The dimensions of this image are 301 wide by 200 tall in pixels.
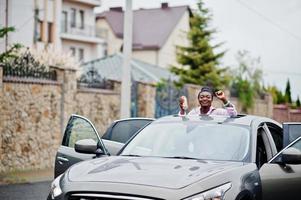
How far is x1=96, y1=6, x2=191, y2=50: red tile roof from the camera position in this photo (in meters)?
61.7

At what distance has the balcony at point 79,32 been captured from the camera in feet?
173

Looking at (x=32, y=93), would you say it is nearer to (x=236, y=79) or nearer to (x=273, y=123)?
(x=273, y=123)

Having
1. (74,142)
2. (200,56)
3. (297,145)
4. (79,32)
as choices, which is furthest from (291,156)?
(79,32)

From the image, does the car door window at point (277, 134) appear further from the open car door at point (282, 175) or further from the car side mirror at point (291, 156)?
the car side mirror at point (291, 156)

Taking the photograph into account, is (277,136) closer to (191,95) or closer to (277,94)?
(191,95)

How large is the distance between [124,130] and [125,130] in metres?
0.01

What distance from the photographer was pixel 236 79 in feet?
122

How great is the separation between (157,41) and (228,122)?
54107 mm

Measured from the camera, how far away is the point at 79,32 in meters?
54.6

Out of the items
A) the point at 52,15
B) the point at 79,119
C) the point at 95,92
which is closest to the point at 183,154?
the point at 79,119

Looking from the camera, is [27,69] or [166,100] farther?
[166,100]

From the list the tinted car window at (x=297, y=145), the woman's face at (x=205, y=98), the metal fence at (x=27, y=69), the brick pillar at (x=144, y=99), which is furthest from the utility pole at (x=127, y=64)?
the tinted car window at (x=297, y=145)

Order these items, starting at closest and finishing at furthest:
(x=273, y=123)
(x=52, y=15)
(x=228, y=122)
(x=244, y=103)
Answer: (x=228, y=122) → (x=273, y=123) → (x=244, y=103) → (x=52, y=15)

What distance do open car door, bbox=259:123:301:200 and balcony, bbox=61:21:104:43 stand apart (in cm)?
4536
